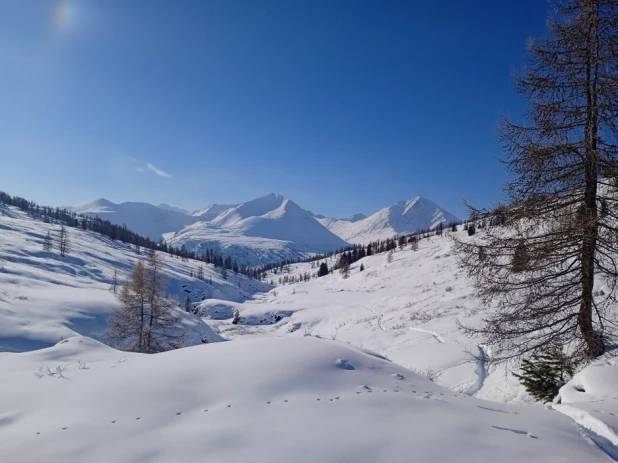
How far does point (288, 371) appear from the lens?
6.16m

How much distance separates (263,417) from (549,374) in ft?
27.3

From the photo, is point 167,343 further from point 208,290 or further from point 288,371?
point 208,290

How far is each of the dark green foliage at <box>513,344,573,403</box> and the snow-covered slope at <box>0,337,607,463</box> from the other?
10.8 feet

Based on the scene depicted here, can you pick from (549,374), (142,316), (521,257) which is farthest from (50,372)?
(142,316)

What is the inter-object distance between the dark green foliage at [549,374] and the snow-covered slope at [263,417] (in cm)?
328

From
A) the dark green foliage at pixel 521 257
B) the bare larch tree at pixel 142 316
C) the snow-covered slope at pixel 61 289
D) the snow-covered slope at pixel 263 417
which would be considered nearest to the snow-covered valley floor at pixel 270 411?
the snow-covered slope at pixel 263 417

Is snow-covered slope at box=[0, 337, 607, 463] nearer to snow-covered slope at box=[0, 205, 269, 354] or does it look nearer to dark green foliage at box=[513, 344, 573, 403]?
dark green foliage at box=[513, 344, 573, 403]

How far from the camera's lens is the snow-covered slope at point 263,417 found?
12.6ft

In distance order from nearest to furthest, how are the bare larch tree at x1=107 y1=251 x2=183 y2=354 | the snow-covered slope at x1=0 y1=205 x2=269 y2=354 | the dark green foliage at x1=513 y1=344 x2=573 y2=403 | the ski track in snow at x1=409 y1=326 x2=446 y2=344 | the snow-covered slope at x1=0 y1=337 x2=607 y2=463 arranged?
the snow-covered slope at x1=0 y1=337 x2=607 y2=463 < the dark green foliage at x1=513 y1=344 x2=573 y2=403 < the ski track in snow at x1=409 y1=326 x2=446 y2=344 < the bare larch tree at x1=107 y1=251 x2=183 y2=354 < the snow-covered slope at x1=0 y1=205 x2=269 y2=354

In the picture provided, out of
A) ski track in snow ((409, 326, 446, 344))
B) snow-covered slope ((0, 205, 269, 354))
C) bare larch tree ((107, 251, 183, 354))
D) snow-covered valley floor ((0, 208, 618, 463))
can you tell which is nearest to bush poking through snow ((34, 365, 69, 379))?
snow-covered valley floor ((0, 208, 618, 463))

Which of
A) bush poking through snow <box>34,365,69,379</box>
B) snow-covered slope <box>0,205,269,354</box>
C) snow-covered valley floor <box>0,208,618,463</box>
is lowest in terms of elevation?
snow-covered slope <box>0,205,269,354</box>

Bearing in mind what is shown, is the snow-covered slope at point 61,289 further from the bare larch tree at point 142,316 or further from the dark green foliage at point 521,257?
the dark green foliage at point 521,257

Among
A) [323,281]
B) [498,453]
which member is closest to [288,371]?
[498,453]

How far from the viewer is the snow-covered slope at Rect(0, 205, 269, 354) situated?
22703 millimetres
